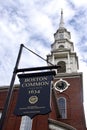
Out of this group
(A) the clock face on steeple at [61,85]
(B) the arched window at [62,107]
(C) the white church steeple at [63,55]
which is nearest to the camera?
(B) the arched window at [62,107]

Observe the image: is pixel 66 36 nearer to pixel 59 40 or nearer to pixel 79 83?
pixel 59 40

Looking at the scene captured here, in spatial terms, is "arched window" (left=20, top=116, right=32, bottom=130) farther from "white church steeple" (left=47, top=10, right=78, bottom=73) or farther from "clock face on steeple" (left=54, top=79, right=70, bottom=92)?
"white church steeple" (left=47, top=10, right=78, bottom=73)

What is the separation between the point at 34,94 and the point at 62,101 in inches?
721

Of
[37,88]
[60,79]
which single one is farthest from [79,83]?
Result: [37,88]

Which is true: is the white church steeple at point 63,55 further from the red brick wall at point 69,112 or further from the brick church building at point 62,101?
the red brick wall at point 69,112

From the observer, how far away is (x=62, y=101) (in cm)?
2666

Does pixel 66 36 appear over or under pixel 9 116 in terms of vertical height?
over

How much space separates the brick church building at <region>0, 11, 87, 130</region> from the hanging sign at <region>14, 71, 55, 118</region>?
25.6 ft

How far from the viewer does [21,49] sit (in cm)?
1090

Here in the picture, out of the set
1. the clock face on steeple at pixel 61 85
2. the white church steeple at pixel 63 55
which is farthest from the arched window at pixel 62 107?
the white church steeple at pixel 63 55

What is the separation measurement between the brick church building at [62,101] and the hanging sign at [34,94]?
7.80 metres

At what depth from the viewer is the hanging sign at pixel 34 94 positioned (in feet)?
27.1

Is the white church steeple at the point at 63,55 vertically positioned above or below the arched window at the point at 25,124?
above

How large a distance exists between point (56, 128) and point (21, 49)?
35.1ft
